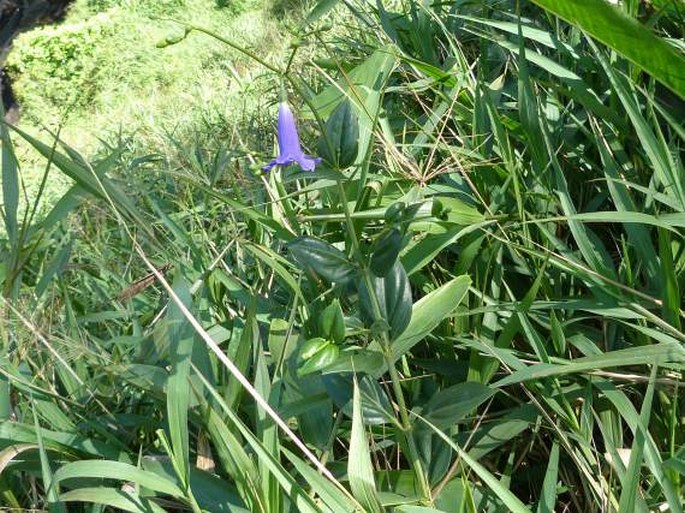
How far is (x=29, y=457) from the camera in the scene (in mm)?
922

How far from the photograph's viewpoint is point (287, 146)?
0.90 m

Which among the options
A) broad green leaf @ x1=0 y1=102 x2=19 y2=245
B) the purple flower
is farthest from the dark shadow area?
the purple flower

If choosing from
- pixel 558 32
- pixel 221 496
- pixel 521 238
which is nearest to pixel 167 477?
pixel 221 496

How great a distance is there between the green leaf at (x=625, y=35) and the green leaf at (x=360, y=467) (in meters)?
0.41

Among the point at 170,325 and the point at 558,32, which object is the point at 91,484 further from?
the point at 558,32

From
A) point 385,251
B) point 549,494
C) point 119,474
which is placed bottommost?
point 549,494

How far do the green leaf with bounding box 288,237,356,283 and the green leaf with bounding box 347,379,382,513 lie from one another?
107mm

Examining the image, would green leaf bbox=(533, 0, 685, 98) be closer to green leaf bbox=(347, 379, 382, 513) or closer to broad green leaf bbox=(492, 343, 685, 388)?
broad green leaf bbox=(492, 343, 685, 388)

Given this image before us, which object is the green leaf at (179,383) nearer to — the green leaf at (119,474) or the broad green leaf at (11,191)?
the green leaf at (119,474)

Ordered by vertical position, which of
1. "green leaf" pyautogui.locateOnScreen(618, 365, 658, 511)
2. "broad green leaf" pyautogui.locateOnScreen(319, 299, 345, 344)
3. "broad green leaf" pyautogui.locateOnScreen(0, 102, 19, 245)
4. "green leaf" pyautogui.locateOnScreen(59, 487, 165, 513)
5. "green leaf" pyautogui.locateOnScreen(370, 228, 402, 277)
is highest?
"broad green leaf" pyautogui.locateOnScreen(0, 102, 19, 245)

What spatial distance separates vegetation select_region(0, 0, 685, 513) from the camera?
78 centimetres

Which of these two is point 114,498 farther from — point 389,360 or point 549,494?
point 549,494

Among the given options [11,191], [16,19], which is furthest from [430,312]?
[16,19]

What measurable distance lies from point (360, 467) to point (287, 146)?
344mm
